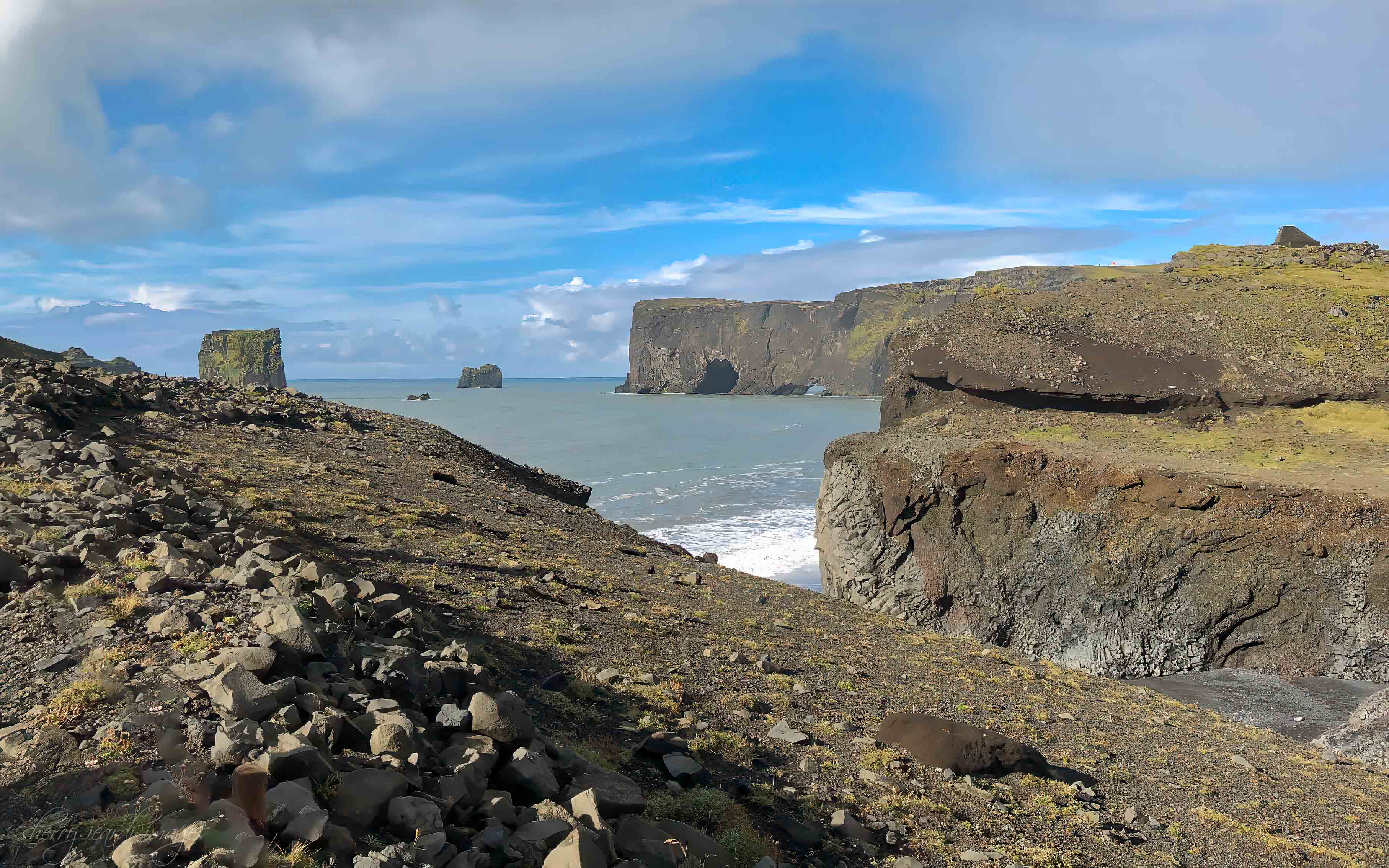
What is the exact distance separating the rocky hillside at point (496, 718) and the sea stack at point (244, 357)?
435 feet

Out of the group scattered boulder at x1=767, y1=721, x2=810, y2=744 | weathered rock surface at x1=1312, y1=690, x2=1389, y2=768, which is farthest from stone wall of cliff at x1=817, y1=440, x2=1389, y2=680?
scattered boulder at x1=767, y1=721, x2=810, y2=744

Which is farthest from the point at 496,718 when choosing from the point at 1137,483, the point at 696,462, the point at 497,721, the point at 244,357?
the point at 244,357

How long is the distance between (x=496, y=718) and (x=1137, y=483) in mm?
19395

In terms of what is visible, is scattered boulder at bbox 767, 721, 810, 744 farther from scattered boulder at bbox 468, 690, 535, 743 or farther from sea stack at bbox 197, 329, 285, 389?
sea stack at bbox 197, 329, 285, 389

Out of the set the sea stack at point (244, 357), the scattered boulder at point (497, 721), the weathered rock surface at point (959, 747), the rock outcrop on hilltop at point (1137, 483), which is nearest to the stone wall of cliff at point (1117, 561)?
the rock outcrop on hilltop at point (1137, 483)

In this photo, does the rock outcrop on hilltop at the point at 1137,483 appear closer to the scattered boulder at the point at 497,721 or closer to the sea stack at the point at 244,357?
the scattered boulder at the point at 497,721

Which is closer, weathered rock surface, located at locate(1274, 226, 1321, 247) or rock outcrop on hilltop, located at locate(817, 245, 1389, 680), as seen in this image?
rock outcrop on hilltop, located at locate(817, 245, 1389, 680)

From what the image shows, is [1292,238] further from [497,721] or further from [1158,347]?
[497,721]

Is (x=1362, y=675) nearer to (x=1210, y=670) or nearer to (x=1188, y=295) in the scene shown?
(x=1210, y=670)

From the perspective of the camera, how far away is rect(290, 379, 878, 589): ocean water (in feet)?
108

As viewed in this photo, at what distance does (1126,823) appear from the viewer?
6.97m

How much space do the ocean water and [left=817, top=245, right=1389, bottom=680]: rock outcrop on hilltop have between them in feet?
23.8

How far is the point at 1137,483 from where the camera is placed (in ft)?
63.1

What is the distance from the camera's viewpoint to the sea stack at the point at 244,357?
424 feet
